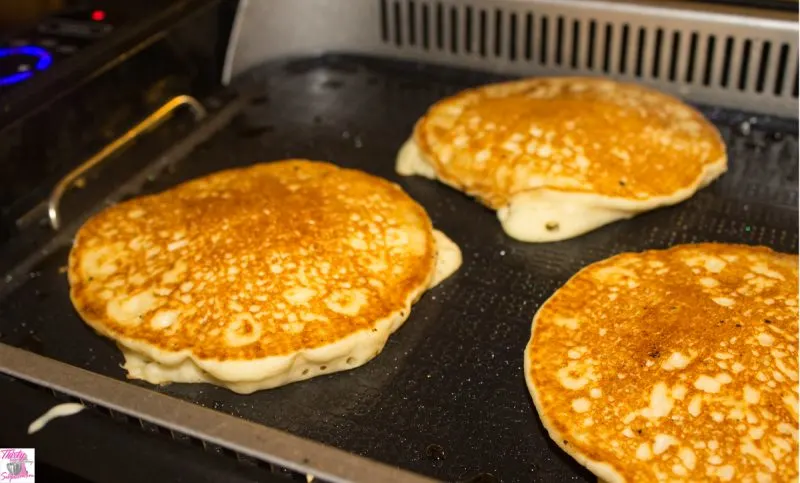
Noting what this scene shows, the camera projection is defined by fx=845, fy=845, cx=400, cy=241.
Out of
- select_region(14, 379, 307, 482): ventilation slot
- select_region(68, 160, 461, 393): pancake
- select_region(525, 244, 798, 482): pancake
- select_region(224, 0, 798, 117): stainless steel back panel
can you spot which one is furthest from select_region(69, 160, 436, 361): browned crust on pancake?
select_region(224, 0, 798, 117): stainless steel back panel

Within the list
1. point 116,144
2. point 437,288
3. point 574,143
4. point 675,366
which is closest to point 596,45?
point 574,143

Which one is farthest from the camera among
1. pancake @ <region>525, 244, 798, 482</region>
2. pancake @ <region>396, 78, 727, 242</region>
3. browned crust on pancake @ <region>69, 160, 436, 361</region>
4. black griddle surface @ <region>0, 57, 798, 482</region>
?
pancake @ <region>396, 78, 727, 242</region>

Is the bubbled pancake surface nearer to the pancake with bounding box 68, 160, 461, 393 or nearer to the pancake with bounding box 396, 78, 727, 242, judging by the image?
the pancake with bounding box 396, 78, 727, 242

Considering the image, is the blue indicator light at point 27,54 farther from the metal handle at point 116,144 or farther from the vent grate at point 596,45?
the vent grate at point 596,45

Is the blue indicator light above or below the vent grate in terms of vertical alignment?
above

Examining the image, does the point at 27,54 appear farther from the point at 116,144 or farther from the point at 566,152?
the point at 566,152

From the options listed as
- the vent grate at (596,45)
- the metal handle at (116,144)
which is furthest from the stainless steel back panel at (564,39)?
the metal handle at (116,144)
